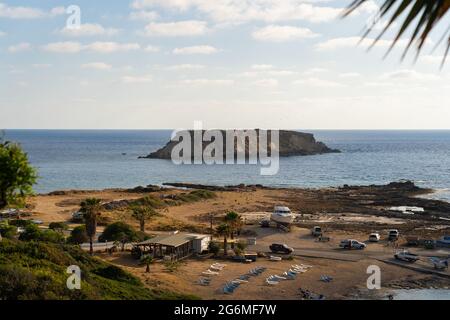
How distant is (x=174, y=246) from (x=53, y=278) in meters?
17.0

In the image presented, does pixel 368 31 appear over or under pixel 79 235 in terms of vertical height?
over

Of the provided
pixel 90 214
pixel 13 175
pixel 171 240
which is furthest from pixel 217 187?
pixel 13 175

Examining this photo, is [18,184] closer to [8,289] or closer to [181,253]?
[8,289]

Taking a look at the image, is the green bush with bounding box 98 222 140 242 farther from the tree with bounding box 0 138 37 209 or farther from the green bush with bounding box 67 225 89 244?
the tree with bounding box 0 138 37 209

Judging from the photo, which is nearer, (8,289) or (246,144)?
(8,289)

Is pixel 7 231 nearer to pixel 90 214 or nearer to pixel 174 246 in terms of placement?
pixel 90 214

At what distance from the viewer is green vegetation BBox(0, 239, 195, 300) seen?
1453 centimetres

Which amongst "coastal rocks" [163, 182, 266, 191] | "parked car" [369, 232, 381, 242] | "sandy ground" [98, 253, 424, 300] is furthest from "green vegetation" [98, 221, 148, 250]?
"coastal rocks" [163, 182, 266, 191]

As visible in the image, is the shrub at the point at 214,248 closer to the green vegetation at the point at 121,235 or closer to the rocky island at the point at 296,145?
the green vegetation at the point at 121,235

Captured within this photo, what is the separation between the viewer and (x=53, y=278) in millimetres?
16297

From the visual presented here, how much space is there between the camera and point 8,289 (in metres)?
14.2

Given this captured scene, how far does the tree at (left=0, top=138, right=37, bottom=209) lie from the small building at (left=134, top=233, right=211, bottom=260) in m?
12.9

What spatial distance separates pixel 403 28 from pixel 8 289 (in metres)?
14.4
